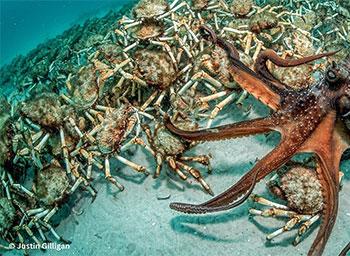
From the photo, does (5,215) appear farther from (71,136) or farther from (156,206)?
(156,206)

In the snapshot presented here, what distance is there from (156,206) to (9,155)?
225 centimetres

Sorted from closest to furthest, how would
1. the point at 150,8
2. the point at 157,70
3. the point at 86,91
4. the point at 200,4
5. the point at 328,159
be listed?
the point at 328,159
the point at 157,70
the point at 86,91
the point at 150,8
the point at 200,4

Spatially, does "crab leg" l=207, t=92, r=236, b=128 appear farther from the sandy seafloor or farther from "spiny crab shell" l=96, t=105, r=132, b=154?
"spiny crab shell" l=96, t=105, r=132, b=154

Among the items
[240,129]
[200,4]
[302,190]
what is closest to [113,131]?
[240,129]

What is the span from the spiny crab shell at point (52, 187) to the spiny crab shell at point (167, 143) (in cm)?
128

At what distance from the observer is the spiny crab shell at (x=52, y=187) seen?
4715 millimetres

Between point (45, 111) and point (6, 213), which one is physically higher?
point (45, 111)

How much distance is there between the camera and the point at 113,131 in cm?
446

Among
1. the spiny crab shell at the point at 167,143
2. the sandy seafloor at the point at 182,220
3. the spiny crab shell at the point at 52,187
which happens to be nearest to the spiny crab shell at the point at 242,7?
the sandy seafloor at the point at 182,220

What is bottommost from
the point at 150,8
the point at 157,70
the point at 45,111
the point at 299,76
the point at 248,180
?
the point at 299,76

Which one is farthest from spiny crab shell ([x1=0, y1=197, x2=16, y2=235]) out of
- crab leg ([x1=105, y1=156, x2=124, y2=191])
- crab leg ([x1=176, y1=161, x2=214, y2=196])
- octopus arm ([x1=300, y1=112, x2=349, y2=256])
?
octopus arm ([x1=300, y1=112, x2=349, y2=256])

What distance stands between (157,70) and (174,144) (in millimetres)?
1104

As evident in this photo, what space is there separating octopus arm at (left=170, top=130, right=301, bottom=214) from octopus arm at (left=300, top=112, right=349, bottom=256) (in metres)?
0.16

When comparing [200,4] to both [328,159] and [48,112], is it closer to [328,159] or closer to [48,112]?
[48,112]
